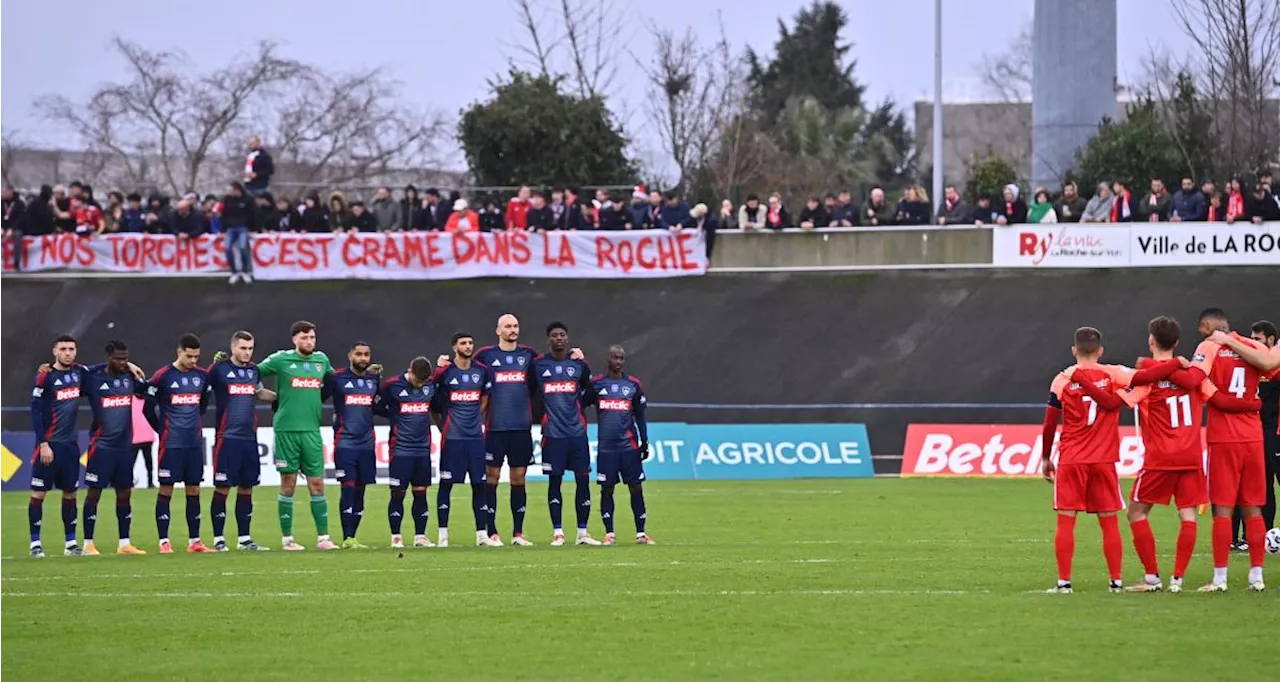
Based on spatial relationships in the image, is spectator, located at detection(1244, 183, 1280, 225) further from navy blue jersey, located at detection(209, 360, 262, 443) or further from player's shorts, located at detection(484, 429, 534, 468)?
navy blue jersey, located at detection(209, 360, 262, 443)

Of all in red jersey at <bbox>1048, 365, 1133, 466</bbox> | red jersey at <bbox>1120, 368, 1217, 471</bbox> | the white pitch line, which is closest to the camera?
red jersey at <bbox>1048, 365, 1133, 466</bbox>

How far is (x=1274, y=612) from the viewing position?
508 inches

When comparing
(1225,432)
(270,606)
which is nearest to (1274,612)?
(1225,432)

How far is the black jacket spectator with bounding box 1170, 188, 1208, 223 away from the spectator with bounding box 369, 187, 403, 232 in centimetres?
1770

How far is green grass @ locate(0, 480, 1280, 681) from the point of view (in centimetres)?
1101

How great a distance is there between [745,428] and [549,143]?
15.4 m

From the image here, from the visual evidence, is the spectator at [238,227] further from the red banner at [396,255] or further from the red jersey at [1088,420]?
the red jersey at [1088,420]

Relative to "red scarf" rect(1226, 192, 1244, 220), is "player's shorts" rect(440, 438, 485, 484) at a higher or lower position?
lower

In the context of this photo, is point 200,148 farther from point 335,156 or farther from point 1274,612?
point 1274,612

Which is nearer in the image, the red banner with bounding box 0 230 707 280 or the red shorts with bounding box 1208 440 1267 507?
the red shorts with bounding box 1208 440 1267 507

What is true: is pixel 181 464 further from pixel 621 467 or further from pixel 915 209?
pixel 915 209

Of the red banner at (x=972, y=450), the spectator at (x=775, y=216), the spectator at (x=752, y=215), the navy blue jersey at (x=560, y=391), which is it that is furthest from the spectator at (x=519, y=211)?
the navy blue jersey at (x=560, y=391)

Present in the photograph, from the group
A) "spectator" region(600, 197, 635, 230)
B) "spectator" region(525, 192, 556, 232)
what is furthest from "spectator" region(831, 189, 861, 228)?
"spectator" region(525, 192, 556, 232)

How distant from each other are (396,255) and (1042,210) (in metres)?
14.7
